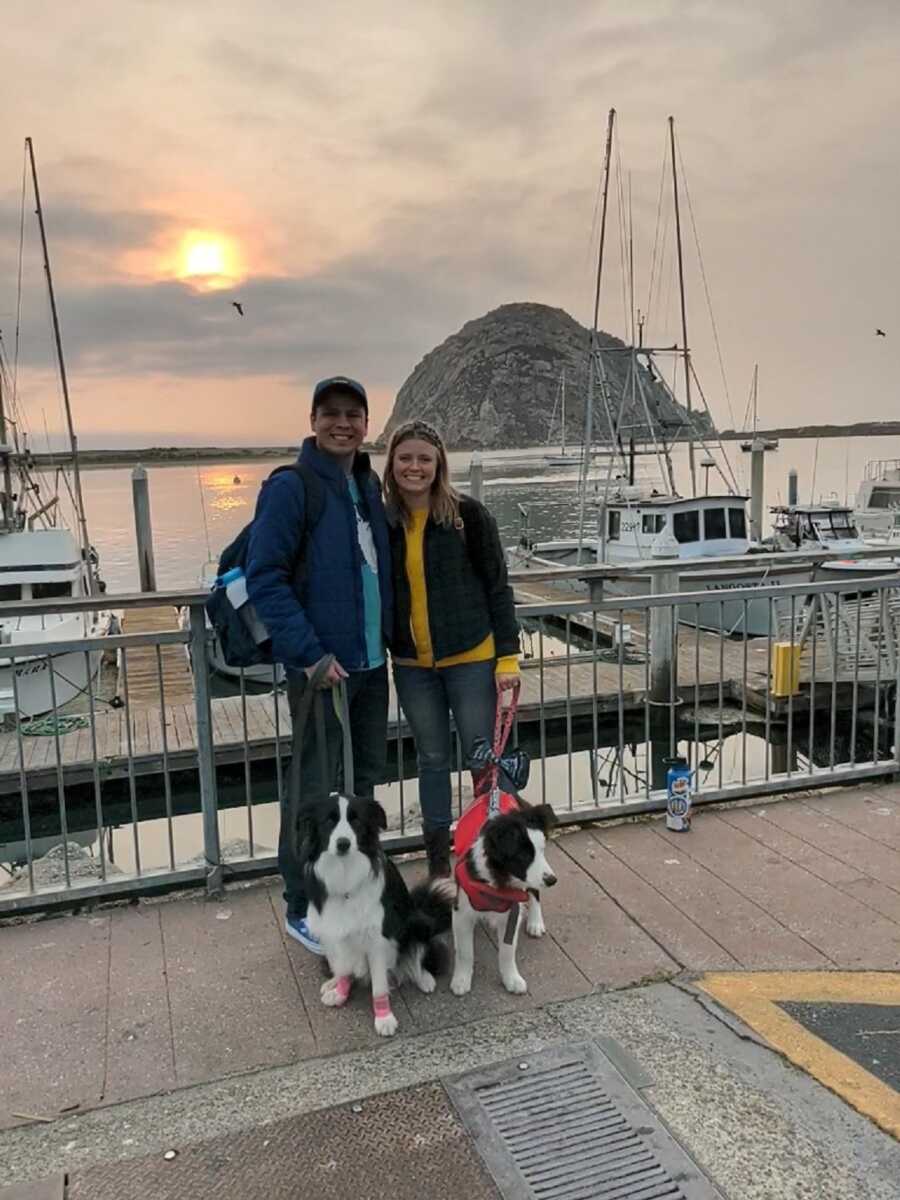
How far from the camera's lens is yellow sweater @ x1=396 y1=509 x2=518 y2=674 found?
127 inches

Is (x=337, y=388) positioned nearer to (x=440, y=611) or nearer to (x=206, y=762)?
(x=440, y=611)

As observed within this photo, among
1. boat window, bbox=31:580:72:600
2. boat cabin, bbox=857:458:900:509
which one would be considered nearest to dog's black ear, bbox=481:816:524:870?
boat window, bbox=31:580:72:600

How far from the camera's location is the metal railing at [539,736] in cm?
379

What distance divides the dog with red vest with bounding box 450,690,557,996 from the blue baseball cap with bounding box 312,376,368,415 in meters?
1.51

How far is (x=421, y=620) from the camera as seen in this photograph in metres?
3.28

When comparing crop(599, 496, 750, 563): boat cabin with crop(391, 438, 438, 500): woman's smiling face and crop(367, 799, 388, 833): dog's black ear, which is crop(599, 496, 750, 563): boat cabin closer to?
crop(391, 438, 438, 500): woman's smiling face

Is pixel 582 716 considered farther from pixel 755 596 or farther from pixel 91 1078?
pixel 91 1078

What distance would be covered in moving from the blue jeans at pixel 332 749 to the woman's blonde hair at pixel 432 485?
2.03ft

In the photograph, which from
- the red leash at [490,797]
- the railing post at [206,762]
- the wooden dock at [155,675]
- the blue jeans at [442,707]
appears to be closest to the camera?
the red leash at [490,797]

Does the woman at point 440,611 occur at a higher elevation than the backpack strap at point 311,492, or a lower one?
lower

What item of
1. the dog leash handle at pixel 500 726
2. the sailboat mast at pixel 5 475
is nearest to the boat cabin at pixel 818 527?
the sailboat mast at pixel 5 475

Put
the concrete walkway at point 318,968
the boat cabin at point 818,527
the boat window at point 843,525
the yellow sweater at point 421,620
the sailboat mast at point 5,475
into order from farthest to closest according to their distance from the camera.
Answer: the boat window at point 843,525
the boat cabin at point 818,527
the sailboat mast at point 5,475
the yellow sweater at point 421,620
the concrete walkway at point 318,968

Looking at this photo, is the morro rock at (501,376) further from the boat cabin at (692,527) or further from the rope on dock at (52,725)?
the rope on dock at (52,725)

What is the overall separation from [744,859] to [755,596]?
4.82 ft
